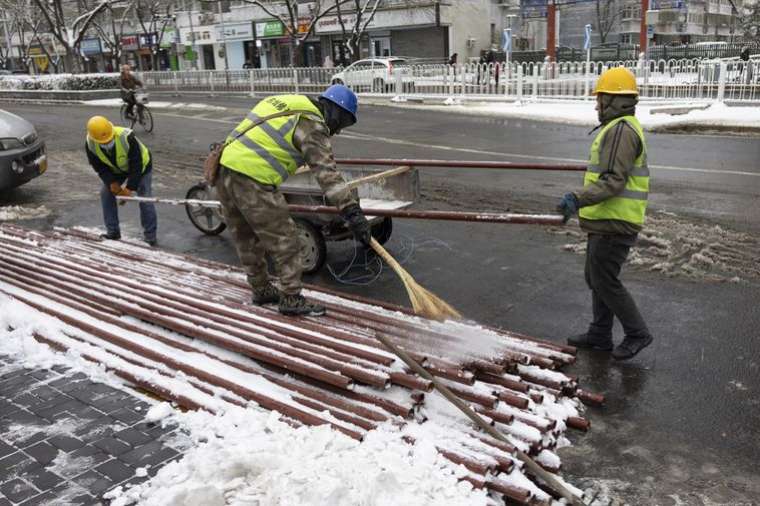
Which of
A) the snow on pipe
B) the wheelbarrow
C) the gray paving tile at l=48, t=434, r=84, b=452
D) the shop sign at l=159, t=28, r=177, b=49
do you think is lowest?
the gray paving tile at l=48, t=434, r=84, b=452

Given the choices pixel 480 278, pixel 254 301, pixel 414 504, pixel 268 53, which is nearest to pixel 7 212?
pixel 254 301

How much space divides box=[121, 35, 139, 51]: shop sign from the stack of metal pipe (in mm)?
59067

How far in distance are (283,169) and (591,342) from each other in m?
2.43

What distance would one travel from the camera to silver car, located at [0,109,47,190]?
985 cm

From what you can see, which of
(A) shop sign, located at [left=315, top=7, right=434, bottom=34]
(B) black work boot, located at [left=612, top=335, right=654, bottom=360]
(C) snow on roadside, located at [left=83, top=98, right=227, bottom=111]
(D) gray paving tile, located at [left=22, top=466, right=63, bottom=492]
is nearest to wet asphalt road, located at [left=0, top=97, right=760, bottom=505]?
(B) black work boot, located at [left=612, top=335, right=654, bottom=360]

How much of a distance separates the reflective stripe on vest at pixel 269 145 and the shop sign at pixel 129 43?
60.1 metres

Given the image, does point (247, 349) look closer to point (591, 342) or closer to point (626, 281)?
point (591, 342)

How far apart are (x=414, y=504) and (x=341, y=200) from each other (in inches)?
85.4

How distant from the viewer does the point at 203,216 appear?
315 inches

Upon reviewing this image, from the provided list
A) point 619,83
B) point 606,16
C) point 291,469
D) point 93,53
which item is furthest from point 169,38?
point 291,469

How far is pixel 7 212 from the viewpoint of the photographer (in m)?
9.48

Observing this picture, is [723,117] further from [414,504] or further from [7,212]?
[414,504]

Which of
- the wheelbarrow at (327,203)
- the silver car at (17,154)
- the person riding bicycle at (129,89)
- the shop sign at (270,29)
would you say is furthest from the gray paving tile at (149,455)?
the shop sign at (270,29)

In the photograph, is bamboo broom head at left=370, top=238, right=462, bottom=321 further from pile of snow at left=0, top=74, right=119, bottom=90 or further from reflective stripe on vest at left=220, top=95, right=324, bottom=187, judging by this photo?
pile of snow at left=0, top=74, right=119, bottom=90
